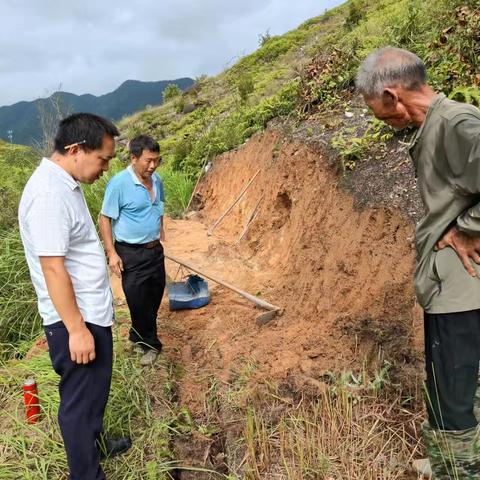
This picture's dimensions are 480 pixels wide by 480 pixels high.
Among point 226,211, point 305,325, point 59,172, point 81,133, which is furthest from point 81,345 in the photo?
point 226,211

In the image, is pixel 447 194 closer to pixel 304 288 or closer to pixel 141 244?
pixel 141 244

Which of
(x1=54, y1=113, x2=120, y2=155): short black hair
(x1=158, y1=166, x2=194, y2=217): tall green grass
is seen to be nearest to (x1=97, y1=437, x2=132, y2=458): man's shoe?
(x1=54, y1=113, x2=120, y2=155): short black hair

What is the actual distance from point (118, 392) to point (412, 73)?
287 centimetres

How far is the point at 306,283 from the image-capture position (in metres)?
4.68

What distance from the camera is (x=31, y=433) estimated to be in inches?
124

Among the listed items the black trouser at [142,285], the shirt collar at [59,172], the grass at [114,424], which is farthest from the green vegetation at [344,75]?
the shirt collar at [59,172]

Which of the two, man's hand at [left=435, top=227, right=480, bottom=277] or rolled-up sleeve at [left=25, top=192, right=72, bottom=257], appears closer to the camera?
man's hand at [left=435, top=227, right=480, bottom=277]

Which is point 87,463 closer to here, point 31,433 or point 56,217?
point 31,433

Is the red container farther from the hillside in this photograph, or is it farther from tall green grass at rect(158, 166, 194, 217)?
tall green grass at rect(158, 166, 194, 217)

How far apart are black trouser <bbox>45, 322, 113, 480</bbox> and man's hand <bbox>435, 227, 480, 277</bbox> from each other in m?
1.76

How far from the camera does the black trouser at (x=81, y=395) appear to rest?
2324 mm

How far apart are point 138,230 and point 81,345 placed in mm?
1602

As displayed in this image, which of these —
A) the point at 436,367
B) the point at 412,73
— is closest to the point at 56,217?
the point at 412,73

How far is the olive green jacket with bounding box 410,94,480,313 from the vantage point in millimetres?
1801
